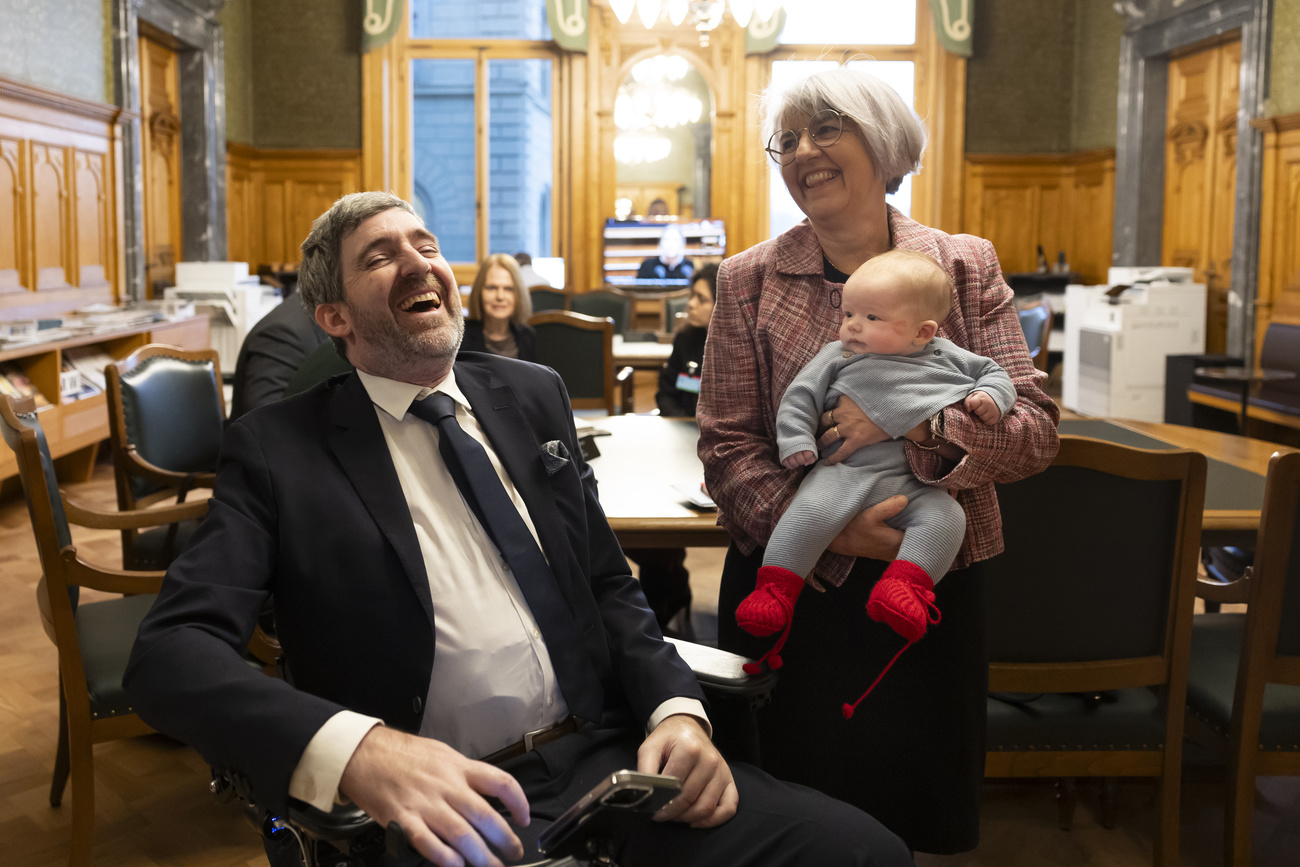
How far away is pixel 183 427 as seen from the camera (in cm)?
330

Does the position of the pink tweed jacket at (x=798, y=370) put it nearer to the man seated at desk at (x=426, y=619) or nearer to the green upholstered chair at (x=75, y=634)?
the man seated at desk at (x=426, y=619)

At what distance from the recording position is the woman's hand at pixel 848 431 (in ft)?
5.11

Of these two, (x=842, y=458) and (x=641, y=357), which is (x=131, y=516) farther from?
(x=641, y=357)

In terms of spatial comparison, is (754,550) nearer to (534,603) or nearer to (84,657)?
(534,603)

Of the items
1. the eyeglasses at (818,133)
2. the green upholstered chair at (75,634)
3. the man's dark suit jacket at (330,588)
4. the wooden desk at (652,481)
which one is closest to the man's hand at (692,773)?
the man's dark suit jacket at (330,588)

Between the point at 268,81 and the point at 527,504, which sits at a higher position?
the point at 268,81

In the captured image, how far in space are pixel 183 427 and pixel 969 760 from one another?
8.42ft

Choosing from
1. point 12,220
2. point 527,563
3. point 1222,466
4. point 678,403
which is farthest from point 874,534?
point 12,220

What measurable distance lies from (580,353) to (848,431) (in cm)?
331

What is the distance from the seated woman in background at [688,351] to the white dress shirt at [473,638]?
272 centimetres

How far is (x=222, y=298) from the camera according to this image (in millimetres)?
8445

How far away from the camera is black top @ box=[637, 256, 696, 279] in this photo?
10.7m

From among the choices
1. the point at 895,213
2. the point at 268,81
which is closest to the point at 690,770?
the point at 895,213

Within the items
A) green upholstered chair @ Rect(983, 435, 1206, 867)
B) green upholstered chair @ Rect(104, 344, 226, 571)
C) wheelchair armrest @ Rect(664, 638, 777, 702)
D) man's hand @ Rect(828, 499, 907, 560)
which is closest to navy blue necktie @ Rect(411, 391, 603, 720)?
wheelchair armrest @ Rect(664, 638, 777, 702)
